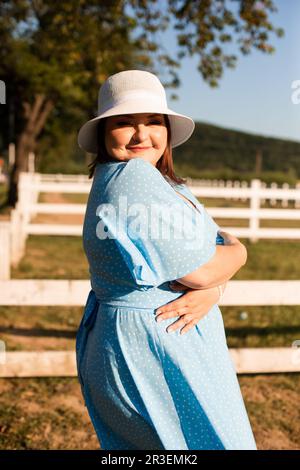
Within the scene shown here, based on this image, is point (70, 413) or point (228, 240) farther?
point (70, 413)

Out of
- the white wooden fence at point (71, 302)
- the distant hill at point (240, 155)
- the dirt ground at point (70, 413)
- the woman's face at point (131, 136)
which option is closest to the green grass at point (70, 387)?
the dirt ground at point (70, 413)

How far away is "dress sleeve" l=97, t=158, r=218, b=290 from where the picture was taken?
1.67 metres

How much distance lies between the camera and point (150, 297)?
1.78 metres

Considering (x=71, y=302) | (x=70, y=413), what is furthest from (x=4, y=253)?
(x=70, y=413)

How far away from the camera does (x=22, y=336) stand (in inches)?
227

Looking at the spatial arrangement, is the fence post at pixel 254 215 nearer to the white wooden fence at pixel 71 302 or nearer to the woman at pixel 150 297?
the white wooden fence at pixel 71 302

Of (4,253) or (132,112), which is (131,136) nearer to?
(132,112)

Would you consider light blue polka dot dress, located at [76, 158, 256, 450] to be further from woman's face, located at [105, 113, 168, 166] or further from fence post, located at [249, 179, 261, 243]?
fence post, located at [249, 179, 261, 243]

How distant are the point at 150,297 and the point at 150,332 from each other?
106 millimetres

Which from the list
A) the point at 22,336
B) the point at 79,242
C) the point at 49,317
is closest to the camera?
the point at 22,336
